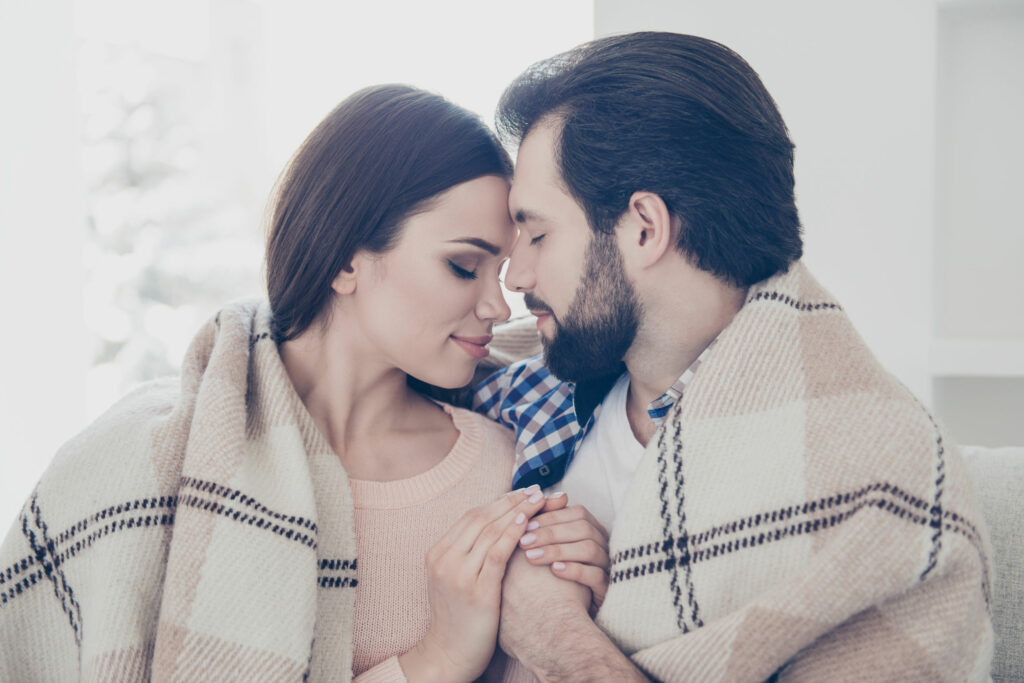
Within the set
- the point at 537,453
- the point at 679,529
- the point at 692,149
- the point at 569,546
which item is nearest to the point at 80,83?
the point at 537,453

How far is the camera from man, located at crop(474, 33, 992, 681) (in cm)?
97

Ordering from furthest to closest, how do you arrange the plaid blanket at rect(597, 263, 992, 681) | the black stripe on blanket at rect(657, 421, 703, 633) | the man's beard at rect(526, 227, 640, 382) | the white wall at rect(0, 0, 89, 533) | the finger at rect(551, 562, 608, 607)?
the white wall at rect(0, 0, 89, 533)
the man's beard at rect(526, 227, 640, 382)
the finger at rect(551, 562, 608, 607)
the black stripe on blanket at rect(657, 421, 703, 633)
the plaid blanket at rect(597, 263, 992, 681)

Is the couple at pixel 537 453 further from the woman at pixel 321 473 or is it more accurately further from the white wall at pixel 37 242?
the white wall at pixel 37 242

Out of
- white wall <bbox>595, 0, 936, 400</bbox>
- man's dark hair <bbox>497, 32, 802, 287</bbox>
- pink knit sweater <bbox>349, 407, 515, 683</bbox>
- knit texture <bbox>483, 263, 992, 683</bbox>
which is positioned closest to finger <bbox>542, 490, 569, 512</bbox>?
knit texture <bbox>483, 263, 992, 683</bbox>

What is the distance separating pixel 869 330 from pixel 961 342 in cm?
20

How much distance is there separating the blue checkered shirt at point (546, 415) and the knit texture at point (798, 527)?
0.24 meters

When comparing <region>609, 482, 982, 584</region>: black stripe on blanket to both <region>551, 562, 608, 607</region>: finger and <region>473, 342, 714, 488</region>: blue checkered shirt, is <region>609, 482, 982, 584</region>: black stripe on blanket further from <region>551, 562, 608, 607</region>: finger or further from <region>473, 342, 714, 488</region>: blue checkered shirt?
<region>473, 342, 714, 488</region>: blue checkered shirt

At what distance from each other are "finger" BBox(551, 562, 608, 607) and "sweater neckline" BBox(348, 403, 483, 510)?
0.31 m

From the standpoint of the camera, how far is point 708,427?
1094mm

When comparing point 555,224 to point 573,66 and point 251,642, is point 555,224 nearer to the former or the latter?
point 573,66

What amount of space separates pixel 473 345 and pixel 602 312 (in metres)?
0.29

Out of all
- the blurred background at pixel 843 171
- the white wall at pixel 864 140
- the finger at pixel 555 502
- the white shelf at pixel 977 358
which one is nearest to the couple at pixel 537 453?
the finger at pixel 555 502

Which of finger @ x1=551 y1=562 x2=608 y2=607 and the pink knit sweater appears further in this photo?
the pink knit sweater

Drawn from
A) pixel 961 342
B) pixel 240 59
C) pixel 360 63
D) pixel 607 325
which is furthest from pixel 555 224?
pixel 240 59
